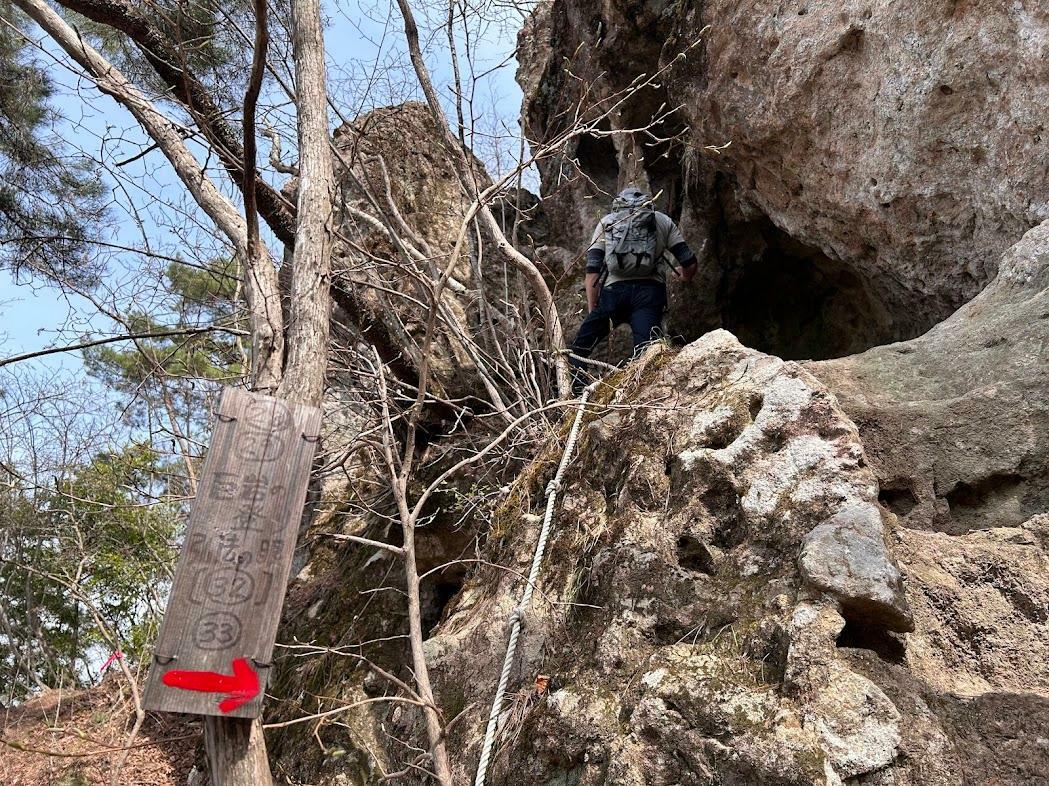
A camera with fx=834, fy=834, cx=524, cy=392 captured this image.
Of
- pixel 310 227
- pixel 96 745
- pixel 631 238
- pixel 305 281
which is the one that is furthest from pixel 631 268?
pixel 96 745

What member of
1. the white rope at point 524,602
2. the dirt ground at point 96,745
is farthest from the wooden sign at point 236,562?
the dirt ground at point 96,745

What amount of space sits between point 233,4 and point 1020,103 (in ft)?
15.5

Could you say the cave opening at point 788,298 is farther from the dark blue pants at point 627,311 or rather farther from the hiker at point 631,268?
the dark blue pants at point 627,311

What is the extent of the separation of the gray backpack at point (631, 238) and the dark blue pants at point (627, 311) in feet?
0.34

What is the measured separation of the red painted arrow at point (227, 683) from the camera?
2.10 meters

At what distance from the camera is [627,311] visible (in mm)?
5805

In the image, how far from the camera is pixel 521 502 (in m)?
4.02

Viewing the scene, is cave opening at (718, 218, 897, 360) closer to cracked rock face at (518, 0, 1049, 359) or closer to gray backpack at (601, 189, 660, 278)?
cracked rock face at (518, 0, 1049, 359)

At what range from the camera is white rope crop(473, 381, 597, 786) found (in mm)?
2854

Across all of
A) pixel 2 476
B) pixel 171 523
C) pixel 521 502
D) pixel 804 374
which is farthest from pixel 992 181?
pixel 2 476

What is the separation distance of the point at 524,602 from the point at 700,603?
74cm

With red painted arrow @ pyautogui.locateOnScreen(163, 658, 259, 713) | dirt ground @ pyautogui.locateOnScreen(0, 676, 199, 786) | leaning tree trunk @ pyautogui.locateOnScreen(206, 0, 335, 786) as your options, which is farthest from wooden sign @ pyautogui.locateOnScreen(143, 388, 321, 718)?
dirt ground @ pyautogui.locateOnScreen(0, 676, 199, 786)

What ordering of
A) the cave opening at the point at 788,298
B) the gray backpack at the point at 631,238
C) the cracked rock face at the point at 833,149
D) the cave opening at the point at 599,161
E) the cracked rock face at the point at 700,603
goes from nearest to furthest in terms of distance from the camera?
the cracked rock face at the point at 700,603, the cracked rock face at the point at 833,149, the gray backpack at the point at 631,238, the cave opening at the point at 788,298, the cave opening at the point at 599,161

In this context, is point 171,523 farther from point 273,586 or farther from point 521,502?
point 273,586
